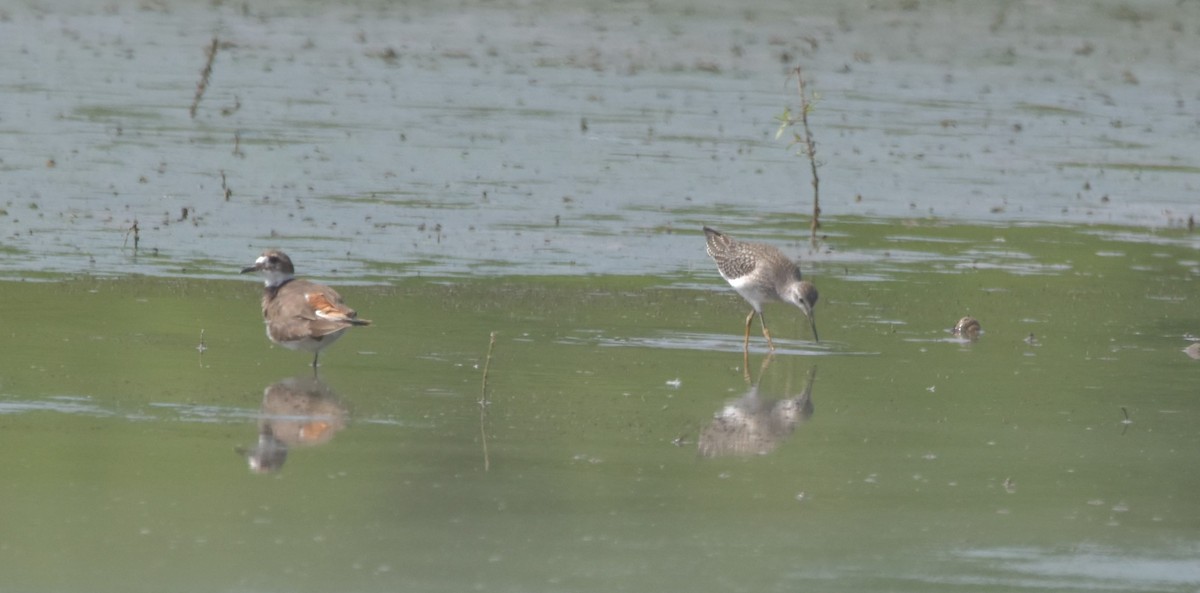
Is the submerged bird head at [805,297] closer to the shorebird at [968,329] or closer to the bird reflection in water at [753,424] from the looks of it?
the shorebird at [968,329]

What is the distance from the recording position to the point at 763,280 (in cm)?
1395

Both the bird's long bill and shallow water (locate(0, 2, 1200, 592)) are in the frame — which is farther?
the bird's long bill

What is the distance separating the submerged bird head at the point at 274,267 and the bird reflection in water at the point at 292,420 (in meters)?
1.28

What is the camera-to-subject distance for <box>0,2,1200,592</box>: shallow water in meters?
8.42

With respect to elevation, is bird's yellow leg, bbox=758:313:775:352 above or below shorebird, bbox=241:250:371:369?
below

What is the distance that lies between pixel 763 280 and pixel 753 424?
3317 millimetres

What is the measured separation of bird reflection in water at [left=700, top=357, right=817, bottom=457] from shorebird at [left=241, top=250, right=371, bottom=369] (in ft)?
6.75

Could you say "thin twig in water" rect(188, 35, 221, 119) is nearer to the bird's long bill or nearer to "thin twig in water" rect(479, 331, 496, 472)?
the bird's long bill

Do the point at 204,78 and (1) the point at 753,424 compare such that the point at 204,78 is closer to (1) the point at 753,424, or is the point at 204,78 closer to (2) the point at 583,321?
(2) the point at 583,321

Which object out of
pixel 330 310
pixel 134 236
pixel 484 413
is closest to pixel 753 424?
pixel 484 413

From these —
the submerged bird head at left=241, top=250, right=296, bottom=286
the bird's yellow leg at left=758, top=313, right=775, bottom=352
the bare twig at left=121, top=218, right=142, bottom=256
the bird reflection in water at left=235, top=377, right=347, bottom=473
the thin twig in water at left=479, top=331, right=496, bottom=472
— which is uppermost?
the submerged bird head at left=241, top=250, right=296, bottom=286

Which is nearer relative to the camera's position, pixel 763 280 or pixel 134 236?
pixel 763 280

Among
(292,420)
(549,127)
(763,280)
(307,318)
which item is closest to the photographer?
(292,420)

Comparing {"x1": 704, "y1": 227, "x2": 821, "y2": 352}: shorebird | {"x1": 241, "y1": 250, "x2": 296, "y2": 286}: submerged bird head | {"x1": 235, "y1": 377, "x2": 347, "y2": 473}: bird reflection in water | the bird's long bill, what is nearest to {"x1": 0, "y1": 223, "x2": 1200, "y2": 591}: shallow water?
{"x1": 235, "y1": 377, "x2": 347, "y2": 473}: bird reflection in water
